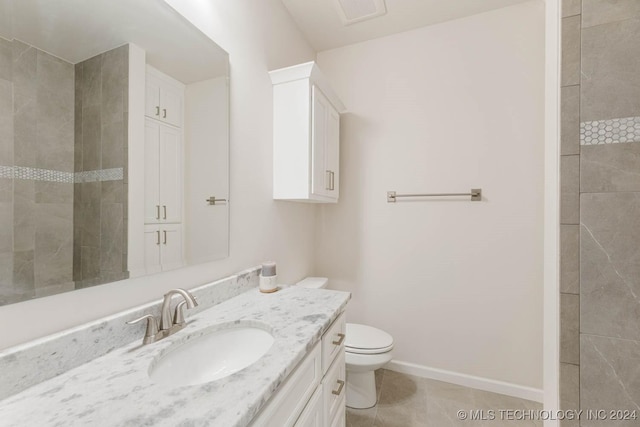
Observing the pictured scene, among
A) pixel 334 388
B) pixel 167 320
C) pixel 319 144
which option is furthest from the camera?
pixel 319 144

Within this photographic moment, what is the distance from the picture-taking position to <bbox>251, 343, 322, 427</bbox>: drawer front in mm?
637

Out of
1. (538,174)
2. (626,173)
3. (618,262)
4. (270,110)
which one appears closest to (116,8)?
(270,110)

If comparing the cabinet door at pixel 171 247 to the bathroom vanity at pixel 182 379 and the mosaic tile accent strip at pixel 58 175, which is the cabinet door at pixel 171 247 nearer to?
the bathroom vanity at pixel 182 379

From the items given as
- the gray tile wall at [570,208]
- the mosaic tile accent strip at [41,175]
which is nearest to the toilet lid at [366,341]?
the gray tile wall at [570,208]

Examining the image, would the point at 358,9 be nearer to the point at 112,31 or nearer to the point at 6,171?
the point at 112,31

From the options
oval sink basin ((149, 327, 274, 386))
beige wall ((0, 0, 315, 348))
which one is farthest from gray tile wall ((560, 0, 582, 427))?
beige wall ((0, 0, 315, 348))

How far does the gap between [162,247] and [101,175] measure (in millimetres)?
311

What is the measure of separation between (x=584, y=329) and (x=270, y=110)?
73.7 inches

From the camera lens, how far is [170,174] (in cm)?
98

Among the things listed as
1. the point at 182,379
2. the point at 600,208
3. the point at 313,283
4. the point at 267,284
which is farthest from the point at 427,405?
the point at 182,379

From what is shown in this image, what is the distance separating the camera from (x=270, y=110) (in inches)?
63.7

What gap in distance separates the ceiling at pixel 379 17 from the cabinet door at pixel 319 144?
26.2 inches

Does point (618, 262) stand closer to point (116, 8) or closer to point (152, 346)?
point (152, 346)

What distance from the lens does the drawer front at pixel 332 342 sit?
0.99 metres
